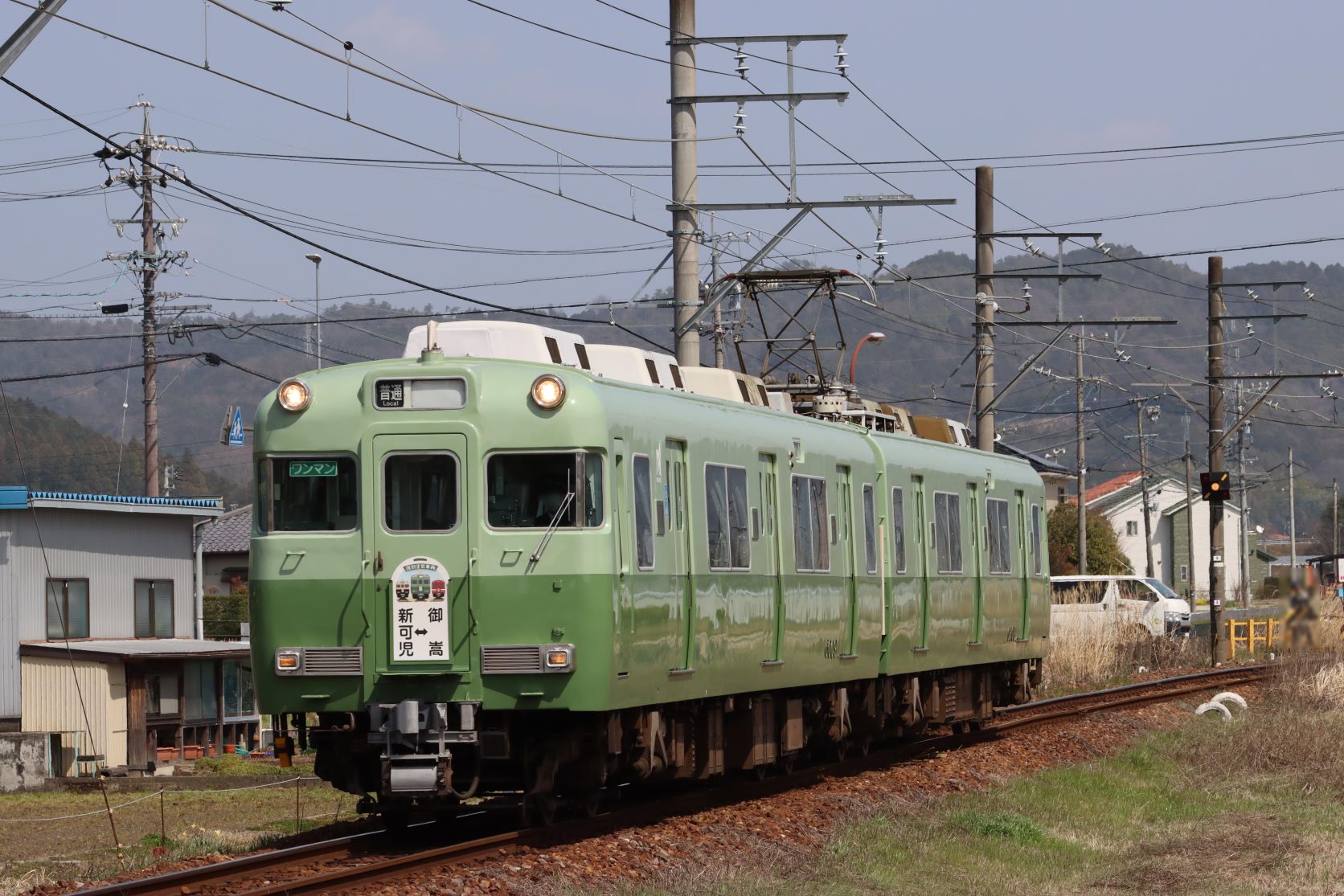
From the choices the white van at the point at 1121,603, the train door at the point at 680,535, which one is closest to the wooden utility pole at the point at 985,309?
the white van at the point at 1121,603

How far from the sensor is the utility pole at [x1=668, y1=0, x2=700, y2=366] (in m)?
19.9

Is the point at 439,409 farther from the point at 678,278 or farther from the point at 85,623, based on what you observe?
the point at 85,623

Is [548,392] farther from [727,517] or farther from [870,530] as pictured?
[870,530]

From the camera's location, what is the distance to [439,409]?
12.8 metres

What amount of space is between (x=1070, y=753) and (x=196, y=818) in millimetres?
10626

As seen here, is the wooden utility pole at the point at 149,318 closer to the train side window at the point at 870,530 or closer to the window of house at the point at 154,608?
the window of house at the point at 154,608

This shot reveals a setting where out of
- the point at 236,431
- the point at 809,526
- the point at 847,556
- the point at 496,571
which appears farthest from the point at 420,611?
the point at 236,431

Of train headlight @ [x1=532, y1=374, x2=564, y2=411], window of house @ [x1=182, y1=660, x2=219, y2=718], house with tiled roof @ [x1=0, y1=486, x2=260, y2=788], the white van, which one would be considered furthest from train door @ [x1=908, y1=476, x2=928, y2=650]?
window of house @ [x1=182, y1=660, x2=219, y2=718]

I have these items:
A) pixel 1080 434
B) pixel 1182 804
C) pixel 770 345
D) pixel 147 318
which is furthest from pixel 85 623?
pixel 1080 434

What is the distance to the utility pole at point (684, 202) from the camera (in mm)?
19938

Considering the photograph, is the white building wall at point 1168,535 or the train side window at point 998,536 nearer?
the train side window at point 998,536

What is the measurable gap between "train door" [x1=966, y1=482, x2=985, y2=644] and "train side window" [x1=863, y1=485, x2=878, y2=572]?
3.25m

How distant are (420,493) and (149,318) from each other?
31.6 m

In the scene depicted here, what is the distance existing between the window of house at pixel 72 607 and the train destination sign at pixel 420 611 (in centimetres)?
2635
